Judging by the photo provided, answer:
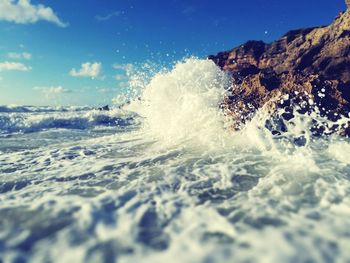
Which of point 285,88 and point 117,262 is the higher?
point 285,88

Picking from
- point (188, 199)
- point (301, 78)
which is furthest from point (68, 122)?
point (188, 199)

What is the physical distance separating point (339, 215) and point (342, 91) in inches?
164

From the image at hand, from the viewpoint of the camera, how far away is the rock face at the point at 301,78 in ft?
22.9

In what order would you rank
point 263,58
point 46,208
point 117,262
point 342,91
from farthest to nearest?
point 263,58 → point 342,91 → point 46,208 → point 117,262

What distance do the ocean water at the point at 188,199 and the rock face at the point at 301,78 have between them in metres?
0.38

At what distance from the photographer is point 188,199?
4.20 m

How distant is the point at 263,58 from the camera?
9492 mm

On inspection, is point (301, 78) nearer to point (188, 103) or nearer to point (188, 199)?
point (188, 103)

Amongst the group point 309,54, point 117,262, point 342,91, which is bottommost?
point 117,262

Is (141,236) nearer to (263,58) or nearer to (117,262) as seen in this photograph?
(117,262)

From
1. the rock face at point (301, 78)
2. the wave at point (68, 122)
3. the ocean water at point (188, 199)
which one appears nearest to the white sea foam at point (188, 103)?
the ocean water at point (188, 199)

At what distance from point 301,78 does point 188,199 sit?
4.47 meters

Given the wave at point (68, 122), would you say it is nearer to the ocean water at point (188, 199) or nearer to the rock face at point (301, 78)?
the rock face at point (301, 78)

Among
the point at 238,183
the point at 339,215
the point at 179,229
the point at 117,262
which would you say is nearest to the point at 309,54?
the point at 238,183
